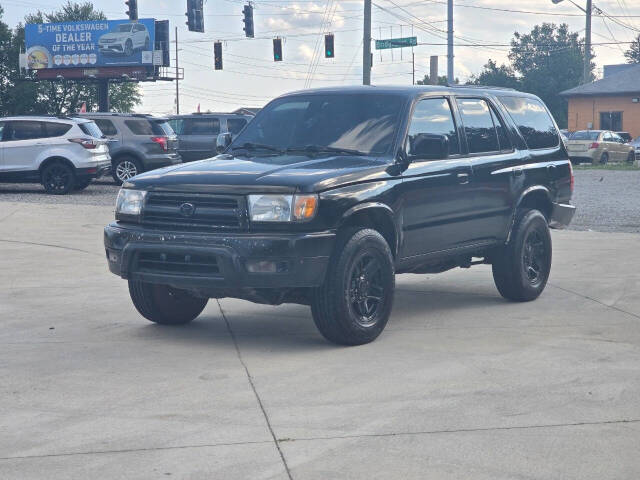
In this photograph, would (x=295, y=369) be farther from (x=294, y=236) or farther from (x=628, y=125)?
(x=628, y=125)

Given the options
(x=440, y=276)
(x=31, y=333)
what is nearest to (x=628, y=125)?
(x=440, y=276)

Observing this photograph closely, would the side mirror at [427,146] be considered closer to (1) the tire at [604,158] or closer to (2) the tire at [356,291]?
(2) the tire at [356,291]

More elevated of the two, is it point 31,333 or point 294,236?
point 294,236

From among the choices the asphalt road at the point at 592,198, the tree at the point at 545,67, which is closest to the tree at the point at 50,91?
the tree at the point at 545,67

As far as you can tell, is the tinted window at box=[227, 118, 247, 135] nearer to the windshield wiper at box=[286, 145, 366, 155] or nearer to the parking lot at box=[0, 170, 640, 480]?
the parking lot at box=[0, 170, 640, 480]

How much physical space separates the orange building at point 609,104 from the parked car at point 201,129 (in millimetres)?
36526

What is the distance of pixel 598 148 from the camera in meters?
41.9

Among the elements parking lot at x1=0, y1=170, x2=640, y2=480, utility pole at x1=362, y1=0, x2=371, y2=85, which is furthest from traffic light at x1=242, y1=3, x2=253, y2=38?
parking lot at x1=0, y1=170, x2=640, y2=480

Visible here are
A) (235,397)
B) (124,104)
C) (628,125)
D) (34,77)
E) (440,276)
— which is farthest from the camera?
(124,104)

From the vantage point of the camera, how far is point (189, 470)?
4.72 meters

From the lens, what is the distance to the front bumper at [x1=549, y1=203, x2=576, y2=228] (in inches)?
393

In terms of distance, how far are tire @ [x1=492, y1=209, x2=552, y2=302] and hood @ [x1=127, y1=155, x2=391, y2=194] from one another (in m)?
2.01

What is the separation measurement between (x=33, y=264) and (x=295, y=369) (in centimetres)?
587

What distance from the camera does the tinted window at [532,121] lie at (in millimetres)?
9695
